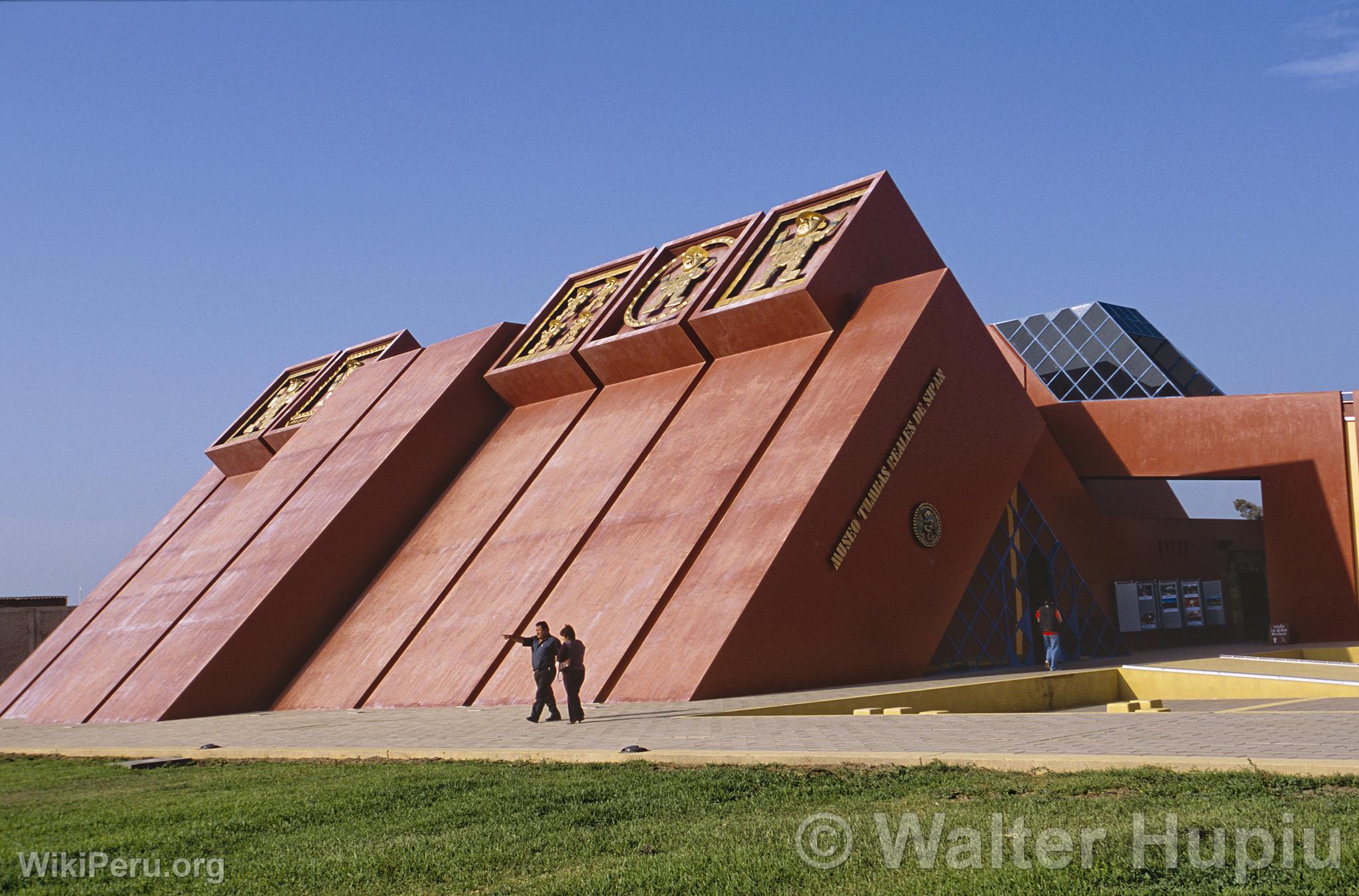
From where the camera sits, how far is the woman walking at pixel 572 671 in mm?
13195

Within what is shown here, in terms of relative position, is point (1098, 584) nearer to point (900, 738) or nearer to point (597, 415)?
point (597, 415)

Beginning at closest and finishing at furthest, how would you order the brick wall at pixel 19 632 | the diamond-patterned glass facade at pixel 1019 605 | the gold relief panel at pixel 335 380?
1. the diamond-patterned glass facade at pixel 1019 605
2. the gold relief panel at pixel 335 380
3. the brick wall at pixel 19 632

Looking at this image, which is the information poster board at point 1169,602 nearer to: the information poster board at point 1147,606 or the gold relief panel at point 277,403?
the information poster board at point 1147,606

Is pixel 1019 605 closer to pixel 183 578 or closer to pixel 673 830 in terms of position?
pixel 673 830

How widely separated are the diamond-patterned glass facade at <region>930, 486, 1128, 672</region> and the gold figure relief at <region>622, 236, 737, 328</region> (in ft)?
22.7

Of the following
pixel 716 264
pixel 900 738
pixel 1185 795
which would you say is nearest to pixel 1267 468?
pixel 716 264

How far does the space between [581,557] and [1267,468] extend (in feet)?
42.5

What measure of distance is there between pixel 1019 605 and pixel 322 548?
39.9 feet

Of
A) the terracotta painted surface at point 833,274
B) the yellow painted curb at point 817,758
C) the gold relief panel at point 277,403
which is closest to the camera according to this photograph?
the yellow painted curb at point 817,758

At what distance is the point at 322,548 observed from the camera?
68.8ft

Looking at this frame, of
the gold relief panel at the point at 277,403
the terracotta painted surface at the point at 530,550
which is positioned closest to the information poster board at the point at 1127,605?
the terracotta painted surface at the point at 530,550

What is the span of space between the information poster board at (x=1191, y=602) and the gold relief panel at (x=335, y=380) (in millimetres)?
19256

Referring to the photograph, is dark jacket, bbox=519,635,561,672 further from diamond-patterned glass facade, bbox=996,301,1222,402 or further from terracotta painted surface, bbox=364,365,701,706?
diamond-patterned glass facade, bbox=996,301,1222,402

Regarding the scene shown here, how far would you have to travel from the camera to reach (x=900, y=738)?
356 inches
